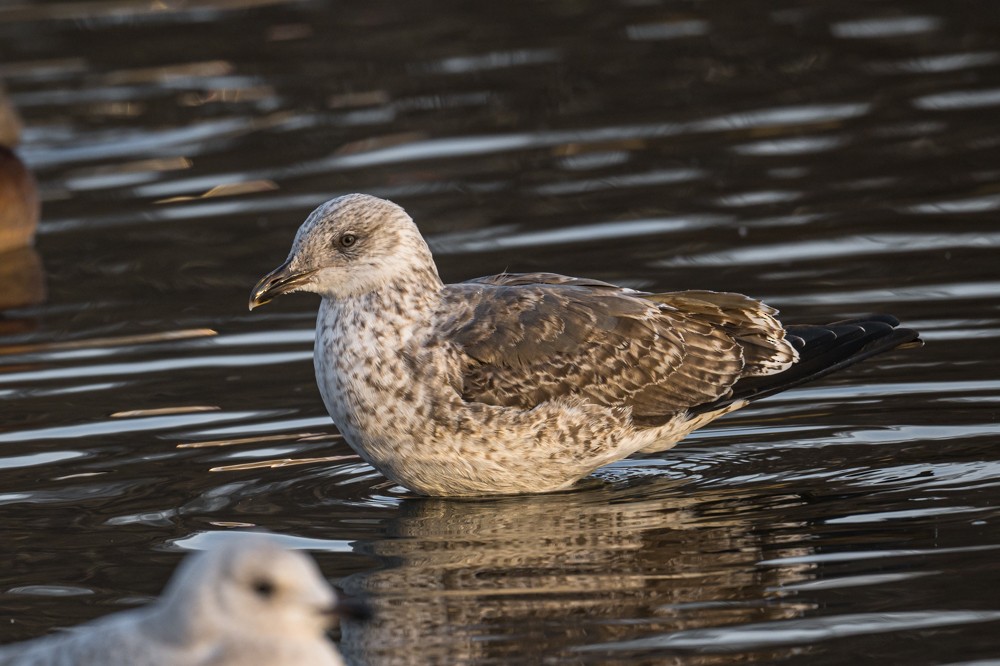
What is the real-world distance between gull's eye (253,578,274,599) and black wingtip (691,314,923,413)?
4079mm

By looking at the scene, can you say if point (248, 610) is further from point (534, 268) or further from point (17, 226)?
point (17, 226)

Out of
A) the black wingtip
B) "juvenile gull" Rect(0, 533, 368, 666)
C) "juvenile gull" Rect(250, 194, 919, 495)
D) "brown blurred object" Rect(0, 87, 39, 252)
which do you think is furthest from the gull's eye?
"brown blurred object" Rect(0, 87, 39, 252)

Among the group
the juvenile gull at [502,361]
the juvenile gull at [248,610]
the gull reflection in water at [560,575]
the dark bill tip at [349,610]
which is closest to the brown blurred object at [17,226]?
the juvenile gull at [502,361]

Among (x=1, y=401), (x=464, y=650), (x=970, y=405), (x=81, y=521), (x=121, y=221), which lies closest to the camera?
Result: (x=464, y=650)

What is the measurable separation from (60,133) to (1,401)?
765 centimetres

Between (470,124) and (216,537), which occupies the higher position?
(470,124)

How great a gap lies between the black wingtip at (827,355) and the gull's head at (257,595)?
403 centimetres

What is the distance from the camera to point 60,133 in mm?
17922

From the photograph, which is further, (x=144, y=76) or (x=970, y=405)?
(x=144, y=76)

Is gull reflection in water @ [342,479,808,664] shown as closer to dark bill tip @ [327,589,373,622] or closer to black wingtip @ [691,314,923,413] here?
black wingtip @ [691,314,923,413]

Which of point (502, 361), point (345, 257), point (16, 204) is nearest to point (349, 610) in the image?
point (502, 361)

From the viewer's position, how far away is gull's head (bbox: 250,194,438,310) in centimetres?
889

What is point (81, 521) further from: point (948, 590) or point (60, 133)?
point (60, 133)

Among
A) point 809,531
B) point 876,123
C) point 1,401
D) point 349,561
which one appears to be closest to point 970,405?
point 809,531
